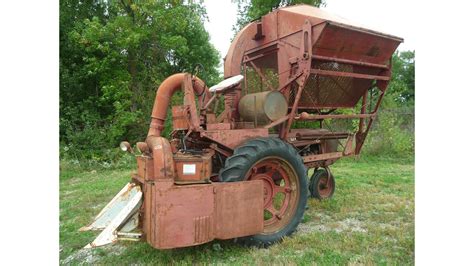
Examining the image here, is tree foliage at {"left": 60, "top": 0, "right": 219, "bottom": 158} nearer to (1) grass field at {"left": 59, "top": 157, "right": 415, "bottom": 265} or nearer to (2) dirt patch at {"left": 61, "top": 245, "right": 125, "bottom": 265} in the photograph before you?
(1) grass field at {"left": 59, "top": 157, "right": 415, "bottom": 265}

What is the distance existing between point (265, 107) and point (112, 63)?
33.8 feet

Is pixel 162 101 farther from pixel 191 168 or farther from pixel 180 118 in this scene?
pixel 191 168

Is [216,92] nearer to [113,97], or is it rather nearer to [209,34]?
[113,97]

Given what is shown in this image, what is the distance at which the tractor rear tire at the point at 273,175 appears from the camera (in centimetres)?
383

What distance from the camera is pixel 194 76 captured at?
4.41m

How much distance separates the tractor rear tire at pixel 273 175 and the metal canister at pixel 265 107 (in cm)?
46

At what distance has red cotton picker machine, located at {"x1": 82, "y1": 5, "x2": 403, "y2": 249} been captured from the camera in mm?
3387

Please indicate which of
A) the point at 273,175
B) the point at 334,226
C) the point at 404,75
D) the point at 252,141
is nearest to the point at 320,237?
the point at 334,226

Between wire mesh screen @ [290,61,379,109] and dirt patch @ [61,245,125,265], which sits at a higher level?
wire mesh screen @ [290,61,379,109]

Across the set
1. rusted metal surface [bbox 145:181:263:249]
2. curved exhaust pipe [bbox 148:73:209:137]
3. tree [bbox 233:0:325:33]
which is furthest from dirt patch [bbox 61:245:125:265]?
tree [bbox 233:0:325:33]

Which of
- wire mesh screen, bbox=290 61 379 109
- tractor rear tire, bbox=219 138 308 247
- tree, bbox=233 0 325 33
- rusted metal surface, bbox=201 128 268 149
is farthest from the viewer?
tree, bbox=233 0 325 33

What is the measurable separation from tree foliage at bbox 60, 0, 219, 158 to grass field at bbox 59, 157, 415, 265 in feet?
16.5

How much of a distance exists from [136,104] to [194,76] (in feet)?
Result: 30.5

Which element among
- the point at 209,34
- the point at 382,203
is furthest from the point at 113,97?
the point at 382,203
